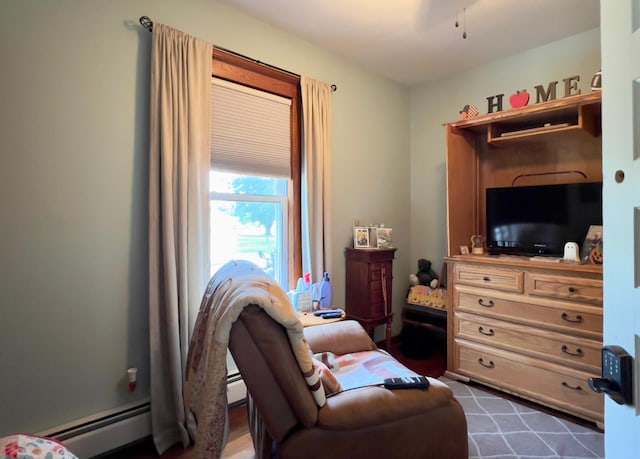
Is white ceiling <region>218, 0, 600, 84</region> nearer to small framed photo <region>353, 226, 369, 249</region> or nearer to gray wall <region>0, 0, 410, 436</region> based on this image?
gray wall <region>0, 0, 410, 436</region>

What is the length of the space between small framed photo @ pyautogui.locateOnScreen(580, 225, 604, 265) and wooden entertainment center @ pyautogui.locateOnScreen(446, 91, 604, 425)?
175mm

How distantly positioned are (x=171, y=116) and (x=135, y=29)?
498 mm

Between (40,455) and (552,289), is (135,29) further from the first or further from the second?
(552,289)

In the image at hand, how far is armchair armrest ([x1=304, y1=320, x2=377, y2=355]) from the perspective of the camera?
2.04 metres

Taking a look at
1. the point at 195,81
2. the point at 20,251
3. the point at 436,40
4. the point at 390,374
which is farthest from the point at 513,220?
the point at 20,251

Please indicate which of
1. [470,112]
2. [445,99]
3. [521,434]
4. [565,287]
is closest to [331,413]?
[521,434]

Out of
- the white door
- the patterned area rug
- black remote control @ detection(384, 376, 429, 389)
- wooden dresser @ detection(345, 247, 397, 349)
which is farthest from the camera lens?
wooden dresser @ detection(345, 247, 397, 349)

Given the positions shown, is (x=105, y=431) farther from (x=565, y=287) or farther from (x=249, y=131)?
(x=565, y=287)

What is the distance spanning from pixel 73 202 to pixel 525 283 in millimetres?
2723

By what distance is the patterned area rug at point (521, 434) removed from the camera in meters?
1.88

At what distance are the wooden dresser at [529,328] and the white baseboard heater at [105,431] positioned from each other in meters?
2.17

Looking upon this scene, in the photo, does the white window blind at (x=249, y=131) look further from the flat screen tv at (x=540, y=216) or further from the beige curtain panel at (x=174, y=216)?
the flat screen tv at (x=540, y=216)

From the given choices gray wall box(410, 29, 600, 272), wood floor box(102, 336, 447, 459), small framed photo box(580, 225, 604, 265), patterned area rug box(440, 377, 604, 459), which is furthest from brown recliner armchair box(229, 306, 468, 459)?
gray wall box(410, 29, 600, 272)

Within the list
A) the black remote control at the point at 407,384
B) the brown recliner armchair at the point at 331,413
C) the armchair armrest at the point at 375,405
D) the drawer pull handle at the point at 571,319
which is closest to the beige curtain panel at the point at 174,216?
the brown recliner armchair at the point at 331,413
